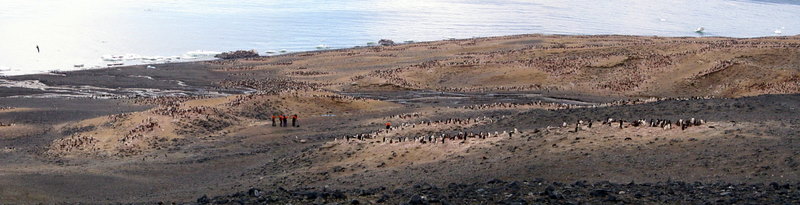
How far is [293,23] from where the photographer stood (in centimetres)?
11769

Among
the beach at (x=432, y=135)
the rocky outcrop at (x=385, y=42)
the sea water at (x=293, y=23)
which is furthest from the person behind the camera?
the rocky outcrop at (x=385, y=42)

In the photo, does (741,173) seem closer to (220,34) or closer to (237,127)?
(237,127)

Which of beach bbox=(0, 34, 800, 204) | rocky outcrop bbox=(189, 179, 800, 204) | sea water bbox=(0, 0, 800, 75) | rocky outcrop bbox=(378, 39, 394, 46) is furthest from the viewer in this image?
rocky outcrop bbox=(378, 39, 394, 46)

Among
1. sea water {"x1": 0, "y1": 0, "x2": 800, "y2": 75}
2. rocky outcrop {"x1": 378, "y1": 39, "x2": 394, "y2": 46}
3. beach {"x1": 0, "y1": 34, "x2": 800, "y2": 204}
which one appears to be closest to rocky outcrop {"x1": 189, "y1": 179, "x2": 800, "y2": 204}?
beach {"x1": 0, "y1": 34, "x2": 800, "y2": 204}

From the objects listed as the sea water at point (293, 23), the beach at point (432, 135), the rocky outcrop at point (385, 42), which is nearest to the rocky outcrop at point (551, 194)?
the beach at point (432, 135)

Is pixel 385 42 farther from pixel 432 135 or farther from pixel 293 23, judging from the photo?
pixel 432 135

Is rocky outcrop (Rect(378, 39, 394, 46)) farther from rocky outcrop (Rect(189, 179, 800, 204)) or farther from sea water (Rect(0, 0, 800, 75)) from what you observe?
rocky outcrop (Rect(189, 179, 800, 204))

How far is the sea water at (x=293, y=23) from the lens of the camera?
80.1m

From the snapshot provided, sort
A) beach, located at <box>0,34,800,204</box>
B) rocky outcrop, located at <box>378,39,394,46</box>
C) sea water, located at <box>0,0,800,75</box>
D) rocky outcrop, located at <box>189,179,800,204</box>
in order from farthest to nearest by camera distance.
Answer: rocky outcrop, located at <box>378,39,394,46</box> < sea water, located at <box>0,0,800,75</box> < beach, located at <box>0,34,800,204</box> < rocky outcrop, located at <box>189,179,800,204</box>

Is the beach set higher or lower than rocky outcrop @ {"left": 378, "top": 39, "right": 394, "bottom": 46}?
lower

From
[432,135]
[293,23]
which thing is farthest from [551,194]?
[293,23]

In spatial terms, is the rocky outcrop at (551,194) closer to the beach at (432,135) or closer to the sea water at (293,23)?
the beach at (432,135)

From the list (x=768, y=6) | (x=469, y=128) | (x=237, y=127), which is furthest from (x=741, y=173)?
(x=768, y=6)

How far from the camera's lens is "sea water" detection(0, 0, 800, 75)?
80062mm
